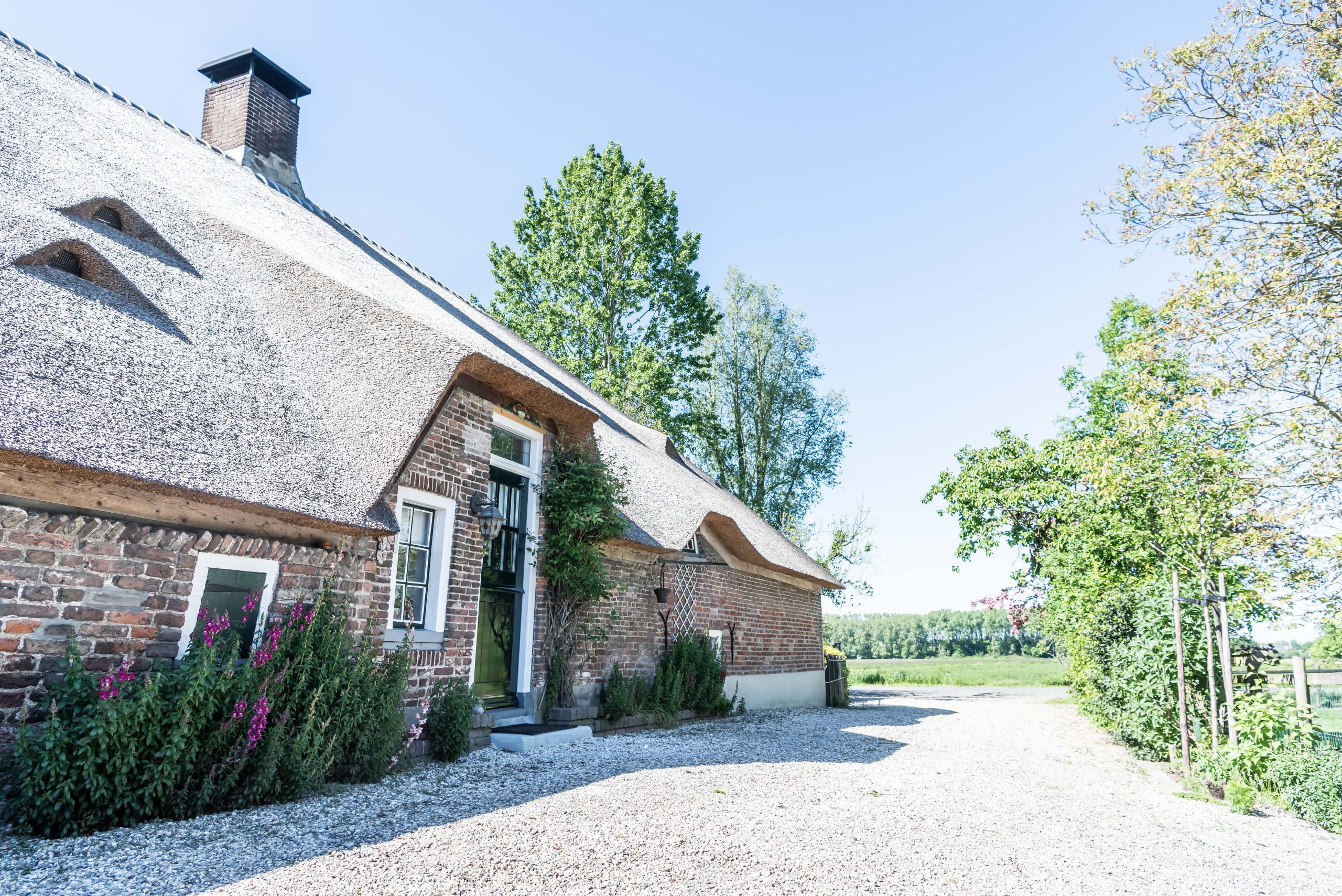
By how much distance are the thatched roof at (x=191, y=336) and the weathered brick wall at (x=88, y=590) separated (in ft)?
1.71

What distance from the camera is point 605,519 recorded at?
8.61m

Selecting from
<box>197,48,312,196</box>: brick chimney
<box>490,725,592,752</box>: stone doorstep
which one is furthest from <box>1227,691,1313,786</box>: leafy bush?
<box>197,48,312,196</box>: brick chimney

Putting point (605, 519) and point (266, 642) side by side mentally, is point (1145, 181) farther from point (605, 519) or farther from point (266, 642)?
point (266, 642)

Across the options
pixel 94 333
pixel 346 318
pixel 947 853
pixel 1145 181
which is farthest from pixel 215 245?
pixel 1145 181

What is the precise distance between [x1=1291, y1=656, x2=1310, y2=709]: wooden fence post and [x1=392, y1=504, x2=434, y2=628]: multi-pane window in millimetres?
7877

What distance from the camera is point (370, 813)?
452 centimetres

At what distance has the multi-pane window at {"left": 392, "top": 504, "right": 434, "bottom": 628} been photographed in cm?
667

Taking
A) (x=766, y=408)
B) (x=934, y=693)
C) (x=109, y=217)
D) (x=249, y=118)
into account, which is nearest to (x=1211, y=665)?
(x=109, y=217)

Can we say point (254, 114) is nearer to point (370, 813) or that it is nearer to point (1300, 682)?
point (370, 813)

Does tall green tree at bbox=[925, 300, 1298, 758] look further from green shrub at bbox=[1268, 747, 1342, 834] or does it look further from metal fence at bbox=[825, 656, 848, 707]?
metal fence at bbox=[825, 656, 848, 707]

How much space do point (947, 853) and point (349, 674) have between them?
12.6ft

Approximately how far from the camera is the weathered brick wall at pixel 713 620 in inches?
373

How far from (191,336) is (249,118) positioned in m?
8.48

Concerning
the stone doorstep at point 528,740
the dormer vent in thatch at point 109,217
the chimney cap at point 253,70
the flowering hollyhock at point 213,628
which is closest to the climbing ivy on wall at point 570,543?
the stone doorstep at point 528,740
